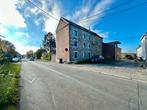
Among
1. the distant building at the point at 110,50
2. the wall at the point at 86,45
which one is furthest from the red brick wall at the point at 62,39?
the distant building at the point at 110,50

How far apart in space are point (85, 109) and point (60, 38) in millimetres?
44133

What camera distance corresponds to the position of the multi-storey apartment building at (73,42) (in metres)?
43.3

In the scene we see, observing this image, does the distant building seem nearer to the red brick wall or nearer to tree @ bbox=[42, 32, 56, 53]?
the red brick wall

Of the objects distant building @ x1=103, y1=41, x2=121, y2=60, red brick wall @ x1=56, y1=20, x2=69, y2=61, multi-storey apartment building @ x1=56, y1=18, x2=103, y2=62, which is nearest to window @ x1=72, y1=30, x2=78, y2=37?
multi-storey apartment building @ x1=56, y1=18, x2=103, y2=62

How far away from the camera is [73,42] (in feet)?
146

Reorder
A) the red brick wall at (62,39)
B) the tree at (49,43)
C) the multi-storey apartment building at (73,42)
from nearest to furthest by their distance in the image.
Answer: the multi-storey apartment building at (73,42) < the red brick wall at (62,39) < the tree at (49,43)

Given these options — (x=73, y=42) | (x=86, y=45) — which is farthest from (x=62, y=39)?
(x=86, y=45)

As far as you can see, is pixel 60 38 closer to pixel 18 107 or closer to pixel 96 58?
pixel 96 58

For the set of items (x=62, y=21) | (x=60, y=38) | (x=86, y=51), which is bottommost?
(x=86, y=51)

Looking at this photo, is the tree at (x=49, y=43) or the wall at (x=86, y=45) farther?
the tree at (x=49, y=43)

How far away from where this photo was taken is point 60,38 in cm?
4919

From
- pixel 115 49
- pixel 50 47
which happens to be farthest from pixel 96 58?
pixel 50 47

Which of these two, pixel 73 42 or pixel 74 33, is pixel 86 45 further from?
pixel 73 42

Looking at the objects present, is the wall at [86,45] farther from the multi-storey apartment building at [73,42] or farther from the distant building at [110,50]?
the distant building at [110,50]
